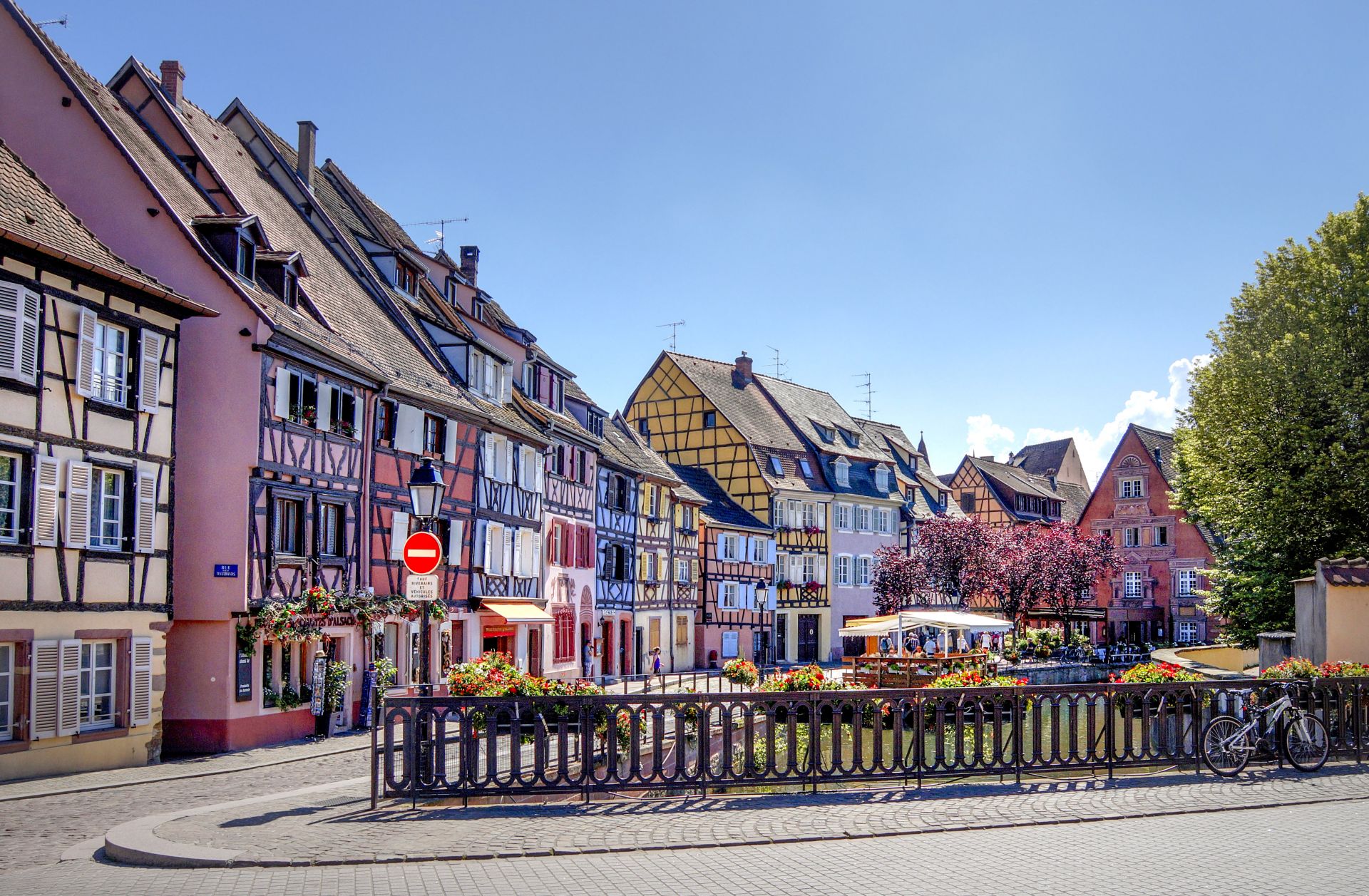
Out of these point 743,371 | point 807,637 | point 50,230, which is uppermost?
point 743,371

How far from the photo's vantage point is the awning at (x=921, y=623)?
3247 cm

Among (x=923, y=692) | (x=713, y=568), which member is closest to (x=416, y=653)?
(x=923, y=692)

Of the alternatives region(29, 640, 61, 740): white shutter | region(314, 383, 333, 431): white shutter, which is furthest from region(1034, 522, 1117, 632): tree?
region(29, 640, 61, 740): white shutter

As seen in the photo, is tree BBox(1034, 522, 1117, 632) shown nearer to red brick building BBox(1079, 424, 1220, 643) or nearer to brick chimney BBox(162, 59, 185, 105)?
red brick building BBox(1079, 424, 1220, 643)

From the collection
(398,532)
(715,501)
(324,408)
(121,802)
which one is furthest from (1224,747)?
(715,501)

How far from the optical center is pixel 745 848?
11.2m

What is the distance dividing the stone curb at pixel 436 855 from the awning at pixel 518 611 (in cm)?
1949

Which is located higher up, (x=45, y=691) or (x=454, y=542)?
(x=454, y=542)

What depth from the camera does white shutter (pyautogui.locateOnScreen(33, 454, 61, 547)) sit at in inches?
721

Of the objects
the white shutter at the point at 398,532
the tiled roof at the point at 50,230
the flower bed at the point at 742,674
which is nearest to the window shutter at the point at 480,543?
the white shutter at the point at 398,532

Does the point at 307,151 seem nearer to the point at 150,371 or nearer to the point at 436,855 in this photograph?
the point at 150,371

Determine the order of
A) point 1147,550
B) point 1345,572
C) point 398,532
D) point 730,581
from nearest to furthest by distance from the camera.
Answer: point 1345,572
point 398,532
point 730,581
point 1147,550

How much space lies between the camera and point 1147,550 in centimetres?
7094

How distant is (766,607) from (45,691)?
45.0m
